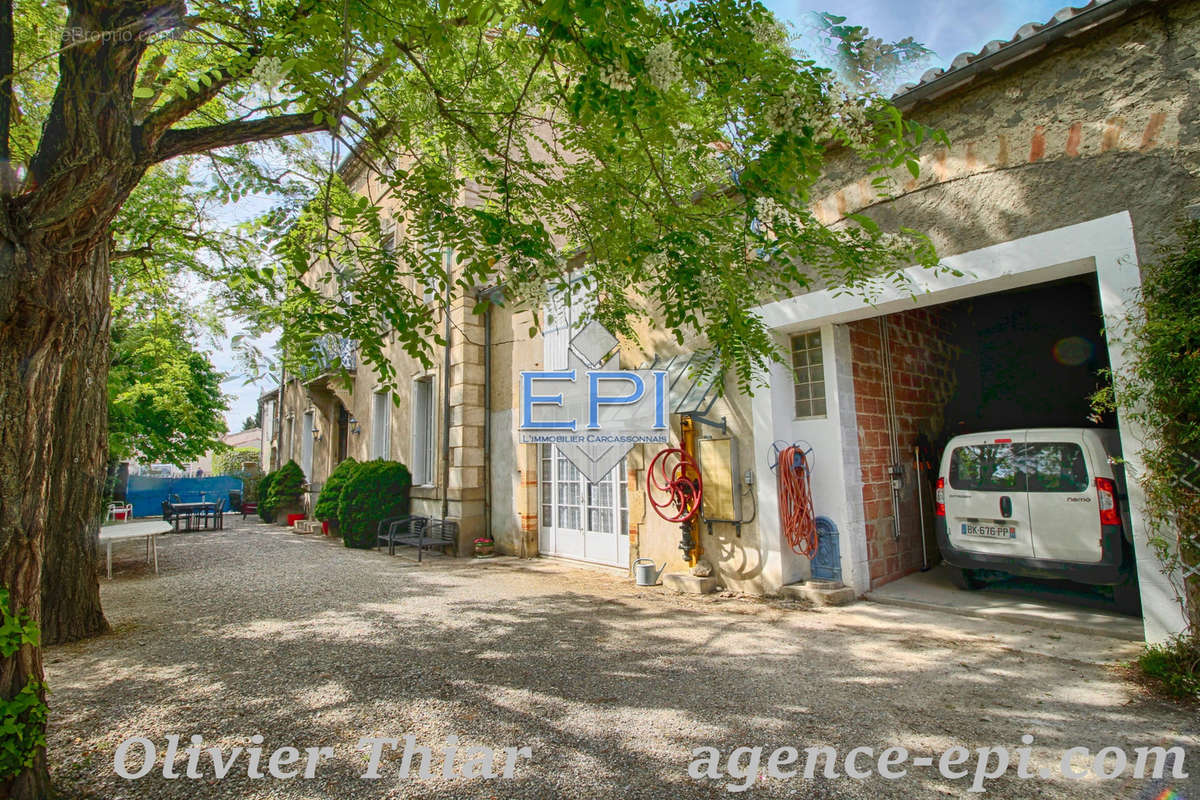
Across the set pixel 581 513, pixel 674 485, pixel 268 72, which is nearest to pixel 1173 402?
pixel 674 485

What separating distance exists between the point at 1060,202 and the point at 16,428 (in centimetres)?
644

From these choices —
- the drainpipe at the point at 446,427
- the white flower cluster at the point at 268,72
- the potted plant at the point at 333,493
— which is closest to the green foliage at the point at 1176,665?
the white flower cluster at the point at 268,72

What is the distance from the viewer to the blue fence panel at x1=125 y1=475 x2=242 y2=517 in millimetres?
20219

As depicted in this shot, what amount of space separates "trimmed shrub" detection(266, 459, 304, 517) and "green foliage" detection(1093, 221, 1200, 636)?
55.9ft

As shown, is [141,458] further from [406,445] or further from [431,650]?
[431,650]

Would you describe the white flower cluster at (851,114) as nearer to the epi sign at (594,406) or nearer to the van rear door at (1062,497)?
the van rear door at (1062,497)

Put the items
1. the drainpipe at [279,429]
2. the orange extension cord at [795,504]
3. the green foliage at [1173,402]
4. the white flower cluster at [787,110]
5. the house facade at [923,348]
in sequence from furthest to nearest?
the drainpipe at [279,429]
the orange extension cord at [795,504]
the house facade at [923,348]
the green foliage at [1173,402]
the white flower cluster at [787,110]

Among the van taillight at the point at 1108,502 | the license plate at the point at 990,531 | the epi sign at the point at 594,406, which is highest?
the epi sign at the point at 594,406

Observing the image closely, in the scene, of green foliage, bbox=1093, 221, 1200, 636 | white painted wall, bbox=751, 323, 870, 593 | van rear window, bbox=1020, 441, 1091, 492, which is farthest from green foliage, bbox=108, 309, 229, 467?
green foliage, bbox=1093, 221, 1200, 636

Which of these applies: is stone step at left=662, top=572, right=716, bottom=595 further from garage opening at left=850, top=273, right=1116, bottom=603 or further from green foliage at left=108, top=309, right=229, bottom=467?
green foliage at left=108, top=309, right=229, bottom=467

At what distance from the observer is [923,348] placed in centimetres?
775

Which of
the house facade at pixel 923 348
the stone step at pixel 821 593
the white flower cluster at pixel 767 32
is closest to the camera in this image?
the white flower cluster at pixel 767 32

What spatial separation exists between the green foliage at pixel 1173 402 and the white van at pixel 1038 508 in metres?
1.04

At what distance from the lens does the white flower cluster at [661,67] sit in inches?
92.0
